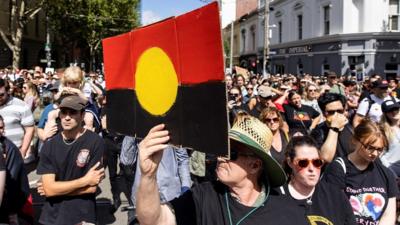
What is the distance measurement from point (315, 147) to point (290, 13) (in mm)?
41986

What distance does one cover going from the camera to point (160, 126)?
2215mm

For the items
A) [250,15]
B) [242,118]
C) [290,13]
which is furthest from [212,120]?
[250,15]

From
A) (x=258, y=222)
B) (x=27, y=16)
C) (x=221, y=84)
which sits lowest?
(x=258, y=222)

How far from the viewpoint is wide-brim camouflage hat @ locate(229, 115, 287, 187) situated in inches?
93.0

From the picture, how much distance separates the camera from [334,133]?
4.21 metres

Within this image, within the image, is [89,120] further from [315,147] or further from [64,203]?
[315,147]

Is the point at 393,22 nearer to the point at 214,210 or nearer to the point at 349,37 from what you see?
the point at 349,37

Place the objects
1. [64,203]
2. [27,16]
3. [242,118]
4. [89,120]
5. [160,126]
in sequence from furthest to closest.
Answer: [27,16]
[89,120]
[64,203]
[242,118]
[160,126]

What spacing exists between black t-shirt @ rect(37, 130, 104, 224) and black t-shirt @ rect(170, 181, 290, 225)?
1.87m

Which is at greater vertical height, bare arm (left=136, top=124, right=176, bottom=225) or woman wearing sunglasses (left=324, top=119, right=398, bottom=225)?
bare arm (left=136, top=124, right=176, bottom=225)

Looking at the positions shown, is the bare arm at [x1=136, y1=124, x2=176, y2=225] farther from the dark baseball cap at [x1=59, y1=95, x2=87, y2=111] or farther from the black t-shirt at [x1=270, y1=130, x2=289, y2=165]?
the black t-shirt at [x1=270, y1=130, x2=289, y2=165]

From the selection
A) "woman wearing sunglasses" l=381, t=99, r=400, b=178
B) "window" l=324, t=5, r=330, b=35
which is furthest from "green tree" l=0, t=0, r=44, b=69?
"woman wearing sunglasses" l=381, t=99, r=400, b=178

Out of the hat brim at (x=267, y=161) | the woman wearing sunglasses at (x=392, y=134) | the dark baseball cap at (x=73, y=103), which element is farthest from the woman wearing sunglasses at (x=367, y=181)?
the dark baseball cap at (x=73, y=103)

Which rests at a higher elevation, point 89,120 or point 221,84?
point 221,84
